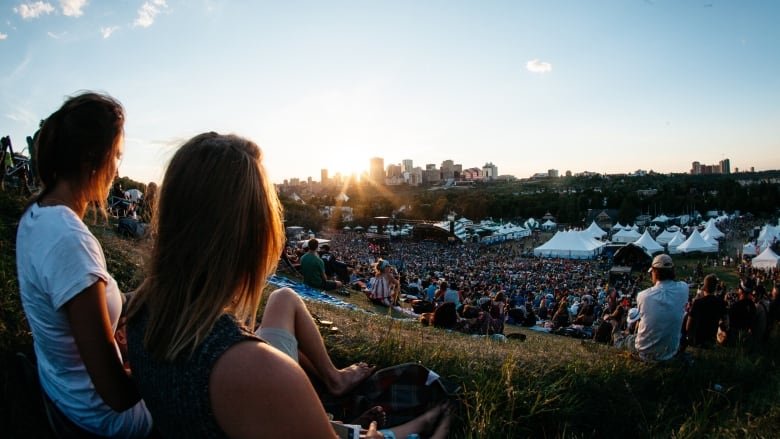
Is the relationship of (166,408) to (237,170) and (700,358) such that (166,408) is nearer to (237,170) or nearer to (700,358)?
(237,170)

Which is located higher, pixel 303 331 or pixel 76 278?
pixel 76 278

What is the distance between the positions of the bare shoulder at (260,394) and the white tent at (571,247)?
3219 cm

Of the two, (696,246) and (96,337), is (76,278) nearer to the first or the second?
(96,337)

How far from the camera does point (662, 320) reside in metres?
4.10

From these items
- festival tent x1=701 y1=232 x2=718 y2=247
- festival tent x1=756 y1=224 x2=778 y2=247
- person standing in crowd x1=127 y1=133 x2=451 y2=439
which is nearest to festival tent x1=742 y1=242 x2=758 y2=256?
festival tent x1=701 y1=232 x2=718 y2=247

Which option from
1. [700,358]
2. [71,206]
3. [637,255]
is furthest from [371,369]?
[637,255]

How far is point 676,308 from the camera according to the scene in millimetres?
4133

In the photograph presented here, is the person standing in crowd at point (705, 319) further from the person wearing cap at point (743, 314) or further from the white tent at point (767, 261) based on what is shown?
the white tent at point (767, 261)

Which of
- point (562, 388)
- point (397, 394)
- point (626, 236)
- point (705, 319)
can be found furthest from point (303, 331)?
point (626, 236)

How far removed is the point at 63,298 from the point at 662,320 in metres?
4.39

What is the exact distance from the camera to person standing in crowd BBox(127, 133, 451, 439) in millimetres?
1043

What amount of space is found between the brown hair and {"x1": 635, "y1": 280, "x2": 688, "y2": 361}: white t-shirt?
414 cm

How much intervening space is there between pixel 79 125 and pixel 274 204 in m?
0.92

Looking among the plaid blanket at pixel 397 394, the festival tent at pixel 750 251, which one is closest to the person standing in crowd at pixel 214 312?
the plaid blanket at pixel 397 394
